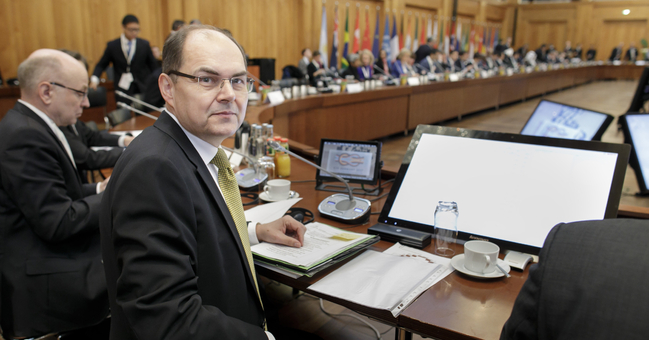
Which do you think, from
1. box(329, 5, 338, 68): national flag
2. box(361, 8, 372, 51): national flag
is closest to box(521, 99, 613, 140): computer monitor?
box(329, 5, 338, 68): national flag

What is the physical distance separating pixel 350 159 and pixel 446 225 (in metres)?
0.66

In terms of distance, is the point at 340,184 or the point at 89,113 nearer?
the point at 340,184

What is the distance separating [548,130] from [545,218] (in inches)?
62.4

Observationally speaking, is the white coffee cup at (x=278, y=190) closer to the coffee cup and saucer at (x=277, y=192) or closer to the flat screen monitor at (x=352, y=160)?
the coffee cup and saucer at (x=277, y=192)

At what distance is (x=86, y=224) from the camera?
164 cm

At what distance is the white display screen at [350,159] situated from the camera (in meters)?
1.94

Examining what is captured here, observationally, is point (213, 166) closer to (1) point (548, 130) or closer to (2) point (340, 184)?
(2) point (340, 184)

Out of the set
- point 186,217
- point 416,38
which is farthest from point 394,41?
point 186,217

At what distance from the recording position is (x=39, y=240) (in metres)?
1.62

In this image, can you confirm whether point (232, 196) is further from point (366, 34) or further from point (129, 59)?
point (366, 34)

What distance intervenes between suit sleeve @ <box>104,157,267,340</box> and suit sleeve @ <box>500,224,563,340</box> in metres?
0.55

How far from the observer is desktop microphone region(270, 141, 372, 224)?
1.58 meters

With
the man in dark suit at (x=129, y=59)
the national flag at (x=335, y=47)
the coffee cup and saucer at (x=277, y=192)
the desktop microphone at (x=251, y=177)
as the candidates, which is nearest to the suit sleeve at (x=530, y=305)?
the coffee cup and saucer at (x=277, y=192)

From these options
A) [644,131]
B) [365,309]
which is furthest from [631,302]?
[644,131]
